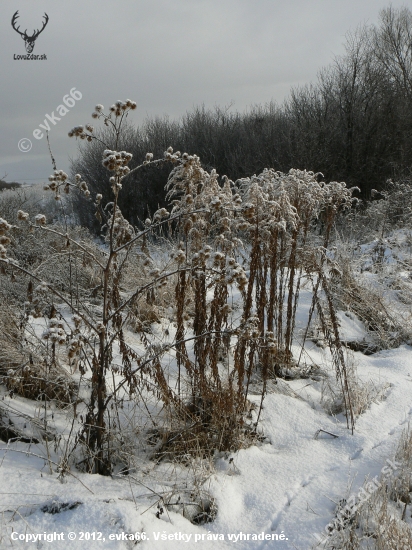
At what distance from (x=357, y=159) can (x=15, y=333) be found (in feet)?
42.6

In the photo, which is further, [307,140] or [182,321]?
[307,140]

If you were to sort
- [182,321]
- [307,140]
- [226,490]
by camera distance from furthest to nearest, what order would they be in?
[307,140] → [182,321] → [226,490]

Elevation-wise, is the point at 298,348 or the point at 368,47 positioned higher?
the point at 368,47

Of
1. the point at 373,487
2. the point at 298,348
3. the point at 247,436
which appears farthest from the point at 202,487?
the point at 298,348

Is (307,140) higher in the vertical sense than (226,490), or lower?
higher

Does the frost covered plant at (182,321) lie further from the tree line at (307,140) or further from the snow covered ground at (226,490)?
the tree line at (307,140)

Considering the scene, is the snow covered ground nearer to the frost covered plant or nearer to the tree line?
the frost covered plant

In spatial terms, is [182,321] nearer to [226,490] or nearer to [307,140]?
[226,490]

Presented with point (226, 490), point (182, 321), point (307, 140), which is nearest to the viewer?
point (226, 490)

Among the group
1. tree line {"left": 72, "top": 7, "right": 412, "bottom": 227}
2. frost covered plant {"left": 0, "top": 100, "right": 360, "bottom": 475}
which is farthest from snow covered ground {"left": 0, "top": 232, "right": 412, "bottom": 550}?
tree line {"left": 72, "top": 7, "right": 412, "bottom": 227}

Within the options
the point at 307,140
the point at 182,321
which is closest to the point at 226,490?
the point at 182,321

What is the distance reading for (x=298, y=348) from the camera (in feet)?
15.5

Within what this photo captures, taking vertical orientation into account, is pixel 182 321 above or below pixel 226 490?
above

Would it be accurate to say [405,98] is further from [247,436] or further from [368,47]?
[247,436]
